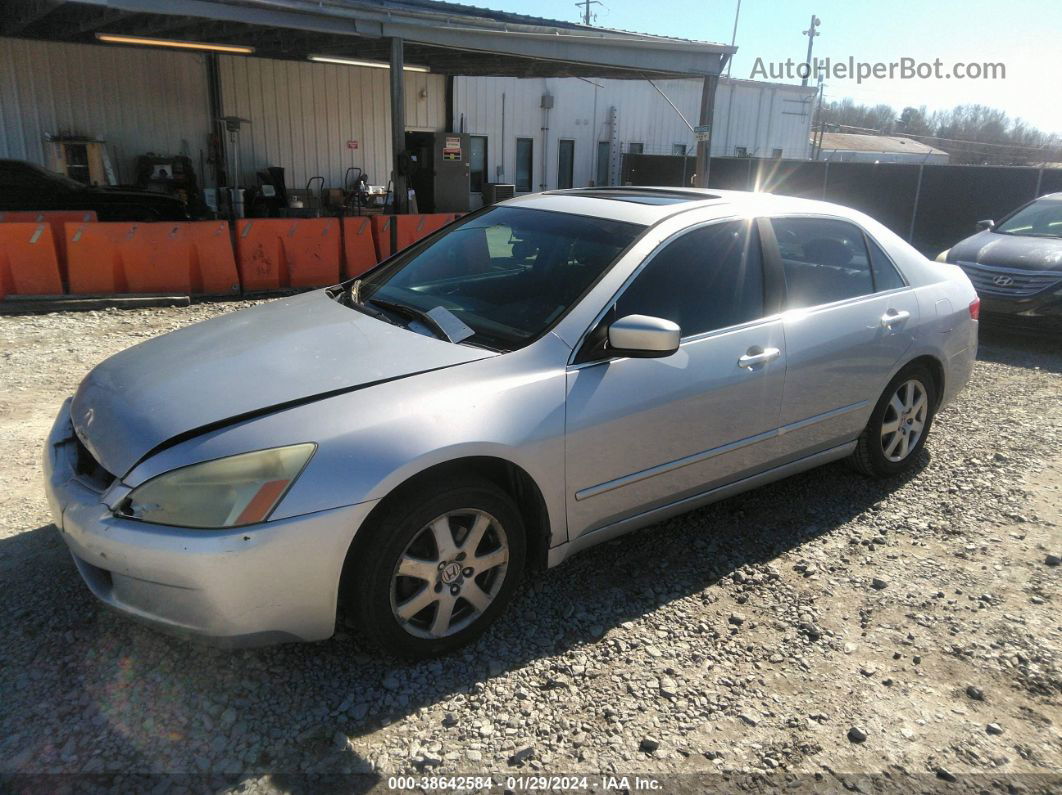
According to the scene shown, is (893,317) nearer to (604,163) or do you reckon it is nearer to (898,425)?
Answer: (898,425)

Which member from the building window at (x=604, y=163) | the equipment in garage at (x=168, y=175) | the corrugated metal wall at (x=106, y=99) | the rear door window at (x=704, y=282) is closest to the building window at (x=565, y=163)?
the building window at (x=604, y=163)

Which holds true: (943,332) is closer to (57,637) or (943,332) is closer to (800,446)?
(800,446)

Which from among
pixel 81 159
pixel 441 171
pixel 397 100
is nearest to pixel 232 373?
pixel 397 100

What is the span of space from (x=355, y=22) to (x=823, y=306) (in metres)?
9.20

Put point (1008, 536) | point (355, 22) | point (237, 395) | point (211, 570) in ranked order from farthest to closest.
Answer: point (355, 22) → point (1008, 536) → point (237, 395) → point (211, 570)

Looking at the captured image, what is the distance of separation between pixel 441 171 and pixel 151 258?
32.3 ft

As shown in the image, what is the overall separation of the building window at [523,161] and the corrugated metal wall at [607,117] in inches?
7.0

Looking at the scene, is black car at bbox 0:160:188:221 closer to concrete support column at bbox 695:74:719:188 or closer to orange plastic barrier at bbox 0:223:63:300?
orange plastic barrier at bbox 0:223:63:300

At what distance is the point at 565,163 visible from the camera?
2355 cm

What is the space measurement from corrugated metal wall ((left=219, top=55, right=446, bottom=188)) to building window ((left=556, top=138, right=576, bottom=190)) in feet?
16.4

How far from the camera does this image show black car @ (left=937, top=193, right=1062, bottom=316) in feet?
26.4

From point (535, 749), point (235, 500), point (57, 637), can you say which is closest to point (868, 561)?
point (535, 749)

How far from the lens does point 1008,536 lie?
394cm

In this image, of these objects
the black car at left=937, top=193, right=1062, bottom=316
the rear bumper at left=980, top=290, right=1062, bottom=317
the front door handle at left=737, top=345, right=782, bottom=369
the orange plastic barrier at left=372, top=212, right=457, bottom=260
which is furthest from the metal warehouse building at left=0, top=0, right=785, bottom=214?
the front door handle at left=737, top=345, right=782, bottom=369
